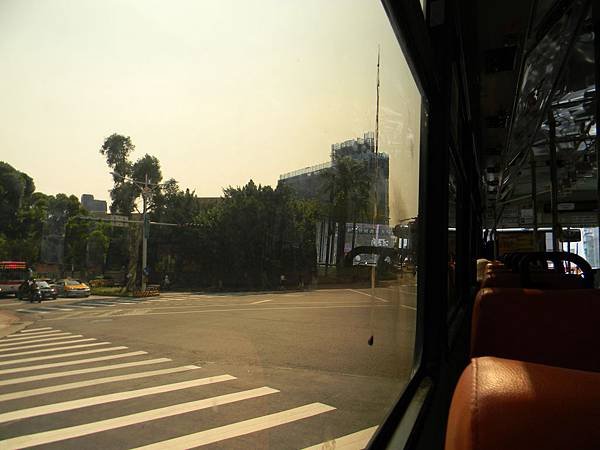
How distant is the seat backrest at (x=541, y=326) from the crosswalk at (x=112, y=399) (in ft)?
3.35

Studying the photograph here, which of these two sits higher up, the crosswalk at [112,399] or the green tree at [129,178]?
the green tree at [129,178]

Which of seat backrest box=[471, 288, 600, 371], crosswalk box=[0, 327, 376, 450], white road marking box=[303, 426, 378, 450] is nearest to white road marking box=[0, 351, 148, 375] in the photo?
crosswalk box=[0, 327, 376, 450]

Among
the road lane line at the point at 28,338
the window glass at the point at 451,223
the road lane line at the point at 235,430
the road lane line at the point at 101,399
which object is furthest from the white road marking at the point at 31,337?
the window glass at the point at 451,223

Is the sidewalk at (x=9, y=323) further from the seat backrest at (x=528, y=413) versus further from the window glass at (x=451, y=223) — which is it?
the window glass at (x=451, y=223)

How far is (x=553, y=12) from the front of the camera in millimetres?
3562

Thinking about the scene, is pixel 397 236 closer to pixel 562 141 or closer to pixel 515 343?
pixel 515 343

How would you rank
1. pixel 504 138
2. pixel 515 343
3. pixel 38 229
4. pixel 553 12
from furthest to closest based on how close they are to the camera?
pixel 504 138
pixel 553 12
pixel 515 343
pixel 38 229

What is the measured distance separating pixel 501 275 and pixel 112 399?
3.11 meters

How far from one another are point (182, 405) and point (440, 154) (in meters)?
2.54

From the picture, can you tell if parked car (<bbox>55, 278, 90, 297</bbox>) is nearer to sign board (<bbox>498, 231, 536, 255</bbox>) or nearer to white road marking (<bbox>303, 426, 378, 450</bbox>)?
white road marking (<bbox>303, 426, 378, 450</bbox>)

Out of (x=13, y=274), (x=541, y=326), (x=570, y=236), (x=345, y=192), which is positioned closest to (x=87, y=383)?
(x=13, y=274)

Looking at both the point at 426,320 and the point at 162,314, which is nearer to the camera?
the point at 162,314

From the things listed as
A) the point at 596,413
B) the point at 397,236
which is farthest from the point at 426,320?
the point at 596,413

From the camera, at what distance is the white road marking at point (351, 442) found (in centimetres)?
149
